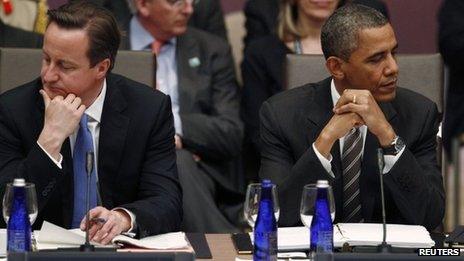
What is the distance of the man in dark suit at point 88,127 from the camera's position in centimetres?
412

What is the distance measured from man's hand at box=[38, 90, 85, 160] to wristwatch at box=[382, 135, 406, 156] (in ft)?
3.31

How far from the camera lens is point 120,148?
166 inches

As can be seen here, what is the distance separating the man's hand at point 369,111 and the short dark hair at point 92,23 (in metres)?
0.81

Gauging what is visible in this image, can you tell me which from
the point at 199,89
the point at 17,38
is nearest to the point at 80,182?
the point at 17,38

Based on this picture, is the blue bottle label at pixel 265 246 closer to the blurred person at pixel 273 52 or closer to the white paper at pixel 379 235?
the white paper at pixel 379 235

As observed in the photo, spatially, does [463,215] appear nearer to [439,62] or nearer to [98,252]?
[439,62]

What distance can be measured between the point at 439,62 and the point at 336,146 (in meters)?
0.65

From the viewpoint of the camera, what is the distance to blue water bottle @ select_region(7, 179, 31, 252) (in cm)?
344

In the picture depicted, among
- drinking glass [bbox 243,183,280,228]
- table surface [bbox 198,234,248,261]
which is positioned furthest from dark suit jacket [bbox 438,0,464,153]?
drinking glass [bbox 243,183,280,228]

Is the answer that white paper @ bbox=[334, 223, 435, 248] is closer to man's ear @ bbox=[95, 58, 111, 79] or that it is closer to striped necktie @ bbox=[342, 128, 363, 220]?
striped necktie @ bbox=[342, 128, 363, 220]

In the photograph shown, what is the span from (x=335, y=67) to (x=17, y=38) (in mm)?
1666

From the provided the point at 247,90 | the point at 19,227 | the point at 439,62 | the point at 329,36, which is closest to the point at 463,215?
the point at 247,90

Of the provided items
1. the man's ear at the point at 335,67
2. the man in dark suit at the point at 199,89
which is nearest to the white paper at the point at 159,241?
the man's ear at the point at 335,67

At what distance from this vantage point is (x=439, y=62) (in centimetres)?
469
